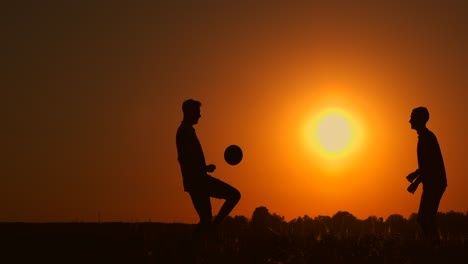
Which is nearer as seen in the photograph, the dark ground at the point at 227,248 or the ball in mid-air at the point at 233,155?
the dark ground at the point at 227,248

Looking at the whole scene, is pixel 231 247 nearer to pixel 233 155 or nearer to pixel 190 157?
pixel 190 157

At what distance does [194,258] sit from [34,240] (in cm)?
381

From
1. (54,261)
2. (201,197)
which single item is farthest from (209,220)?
(54,261)

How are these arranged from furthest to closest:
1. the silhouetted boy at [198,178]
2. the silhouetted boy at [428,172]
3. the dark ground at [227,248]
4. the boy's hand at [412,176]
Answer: the boy's hand at [412,176]
the silhouetted boy at [428,172]
the silhouetted boy at [198,178]
the dark ground at [227,248]

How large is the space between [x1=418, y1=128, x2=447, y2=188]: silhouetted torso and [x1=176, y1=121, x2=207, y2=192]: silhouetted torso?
15.5ft

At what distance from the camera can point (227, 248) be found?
12883mm

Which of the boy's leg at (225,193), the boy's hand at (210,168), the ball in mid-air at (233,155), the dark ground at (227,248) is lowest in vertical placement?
the dark ground at (227,248)

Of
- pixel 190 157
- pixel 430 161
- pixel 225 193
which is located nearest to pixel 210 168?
pixel 190 157

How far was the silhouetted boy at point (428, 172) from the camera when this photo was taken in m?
15.2

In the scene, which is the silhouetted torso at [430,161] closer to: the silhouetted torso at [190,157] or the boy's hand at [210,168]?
the boy's hand at [210,168]

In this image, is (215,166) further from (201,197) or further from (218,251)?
(218,251)

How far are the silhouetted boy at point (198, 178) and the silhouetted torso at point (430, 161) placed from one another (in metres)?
4.22

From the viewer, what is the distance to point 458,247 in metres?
13.7

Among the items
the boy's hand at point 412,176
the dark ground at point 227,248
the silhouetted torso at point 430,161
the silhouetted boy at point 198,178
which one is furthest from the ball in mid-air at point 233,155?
the silhouetted torso at point 430,161
